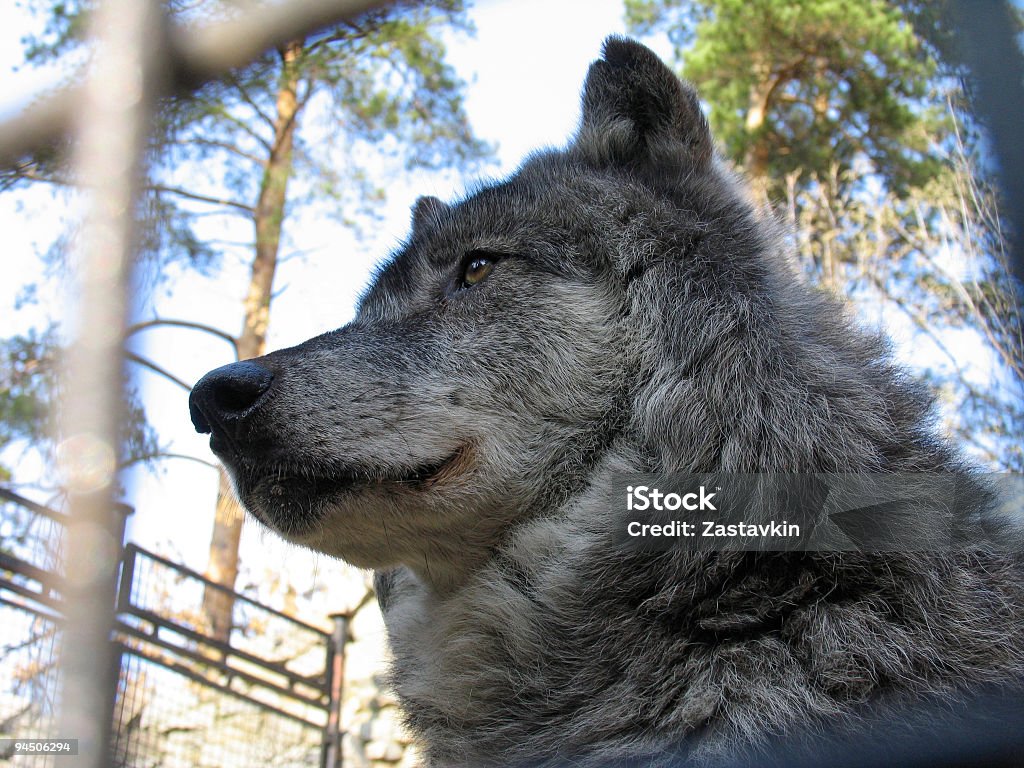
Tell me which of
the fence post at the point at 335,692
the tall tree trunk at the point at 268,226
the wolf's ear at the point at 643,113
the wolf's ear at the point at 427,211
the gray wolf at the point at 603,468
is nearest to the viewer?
the gray wolf at the point at 603,468

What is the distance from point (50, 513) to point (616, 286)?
1.57 m

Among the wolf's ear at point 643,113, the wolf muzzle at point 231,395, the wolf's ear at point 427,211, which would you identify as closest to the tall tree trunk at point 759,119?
the wolf's ear at point 427,211

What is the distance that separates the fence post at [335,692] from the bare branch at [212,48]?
16.6 ft

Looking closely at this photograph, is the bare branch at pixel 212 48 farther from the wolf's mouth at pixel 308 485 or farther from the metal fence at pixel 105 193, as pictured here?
the wolf's mouth at pixel 308 485

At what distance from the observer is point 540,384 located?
6.65 feet

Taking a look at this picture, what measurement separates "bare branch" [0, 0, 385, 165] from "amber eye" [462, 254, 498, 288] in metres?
0.84

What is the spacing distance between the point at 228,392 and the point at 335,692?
5526 mm

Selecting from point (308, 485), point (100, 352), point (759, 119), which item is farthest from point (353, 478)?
point (759, 119)

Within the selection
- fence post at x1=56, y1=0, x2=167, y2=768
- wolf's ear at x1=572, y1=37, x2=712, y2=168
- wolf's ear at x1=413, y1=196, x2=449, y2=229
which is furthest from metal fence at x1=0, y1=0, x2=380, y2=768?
wolf's ear at x1=572, y1=37, x2=712, y2=168

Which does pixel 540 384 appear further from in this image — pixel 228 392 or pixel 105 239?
pixel 105 239

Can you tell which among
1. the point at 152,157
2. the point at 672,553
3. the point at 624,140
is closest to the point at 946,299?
the point at 624,140

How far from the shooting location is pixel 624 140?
250 centimetres

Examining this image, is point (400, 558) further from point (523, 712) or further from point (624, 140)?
point (624, 140)

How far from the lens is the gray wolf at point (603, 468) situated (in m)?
1.57
